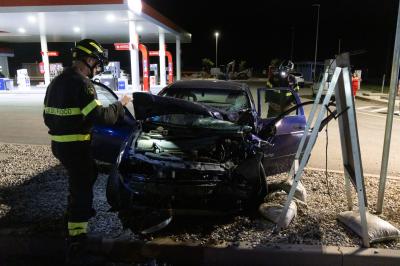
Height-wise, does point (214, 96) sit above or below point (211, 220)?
above

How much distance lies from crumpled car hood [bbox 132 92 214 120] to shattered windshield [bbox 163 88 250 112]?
190 cm

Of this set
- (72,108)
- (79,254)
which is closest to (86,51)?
(72,108)

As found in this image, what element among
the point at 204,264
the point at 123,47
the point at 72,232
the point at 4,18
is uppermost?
the point at 4,18

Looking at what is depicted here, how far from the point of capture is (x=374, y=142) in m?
9.10

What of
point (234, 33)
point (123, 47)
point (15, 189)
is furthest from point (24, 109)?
point (234, 33)

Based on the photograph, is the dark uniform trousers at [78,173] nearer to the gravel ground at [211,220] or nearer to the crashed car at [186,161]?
the crashed car at [186,161]

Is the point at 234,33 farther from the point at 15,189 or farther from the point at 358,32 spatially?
the point at 15,189

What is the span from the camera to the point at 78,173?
11.5 ft

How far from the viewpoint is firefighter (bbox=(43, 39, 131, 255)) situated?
11.0ft

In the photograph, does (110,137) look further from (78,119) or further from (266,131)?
(266,131)

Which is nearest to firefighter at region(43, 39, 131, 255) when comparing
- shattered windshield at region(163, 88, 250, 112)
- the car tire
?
the car tire

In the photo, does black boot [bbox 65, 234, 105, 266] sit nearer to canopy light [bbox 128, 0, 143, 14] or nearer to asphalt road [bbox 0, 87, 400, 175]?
asphalt road [bbox 0, 87, 400, 175]

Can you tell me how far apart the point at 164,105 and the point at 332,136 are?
21.9ft

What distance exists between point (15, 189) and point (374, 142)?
774 cm
